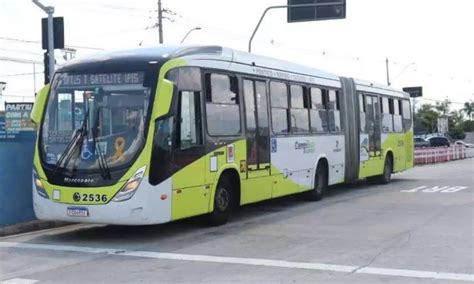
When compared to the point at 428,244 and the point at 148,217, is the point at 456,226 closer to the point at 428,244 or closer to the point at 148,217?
the point at 428,244

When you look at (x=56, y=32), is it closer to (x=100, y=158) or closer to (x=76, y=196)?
(x=100, y=158)

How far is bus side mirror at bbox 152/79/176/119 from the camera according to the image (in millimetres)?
Result: 10695

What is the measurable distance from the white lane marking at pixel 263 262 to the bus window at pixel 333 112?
9.30 m

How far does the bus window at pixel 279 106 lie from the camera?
14.8m

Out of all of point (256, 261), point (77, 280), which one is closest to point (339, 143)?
point (256, 261)

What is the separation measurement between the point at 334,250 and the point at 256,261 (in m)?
1.42

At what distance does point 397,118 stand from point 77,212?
15443 millimetres

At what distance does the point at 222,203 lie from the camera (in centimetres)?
1263

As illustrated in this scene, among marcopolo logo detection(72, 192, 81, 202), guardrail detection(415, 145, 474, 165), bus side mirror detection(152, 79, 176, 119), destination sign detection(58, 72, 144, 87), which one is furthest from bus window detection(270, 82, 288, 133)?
guardrail detection(415, 145, 474, 165)

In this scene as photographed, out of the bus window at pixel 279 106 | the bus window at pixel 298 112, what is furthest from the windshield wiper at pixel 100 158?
the bus window at pixel 298 112

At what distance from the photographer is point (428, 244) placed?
1038 cm

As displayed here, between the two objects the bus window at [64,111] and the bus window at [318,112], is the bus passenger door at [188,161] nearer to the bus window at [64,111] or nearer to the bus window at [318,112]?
the bus window at [64,111]

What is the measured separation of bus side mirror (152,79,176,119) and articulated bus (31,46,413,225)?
0.05 ft

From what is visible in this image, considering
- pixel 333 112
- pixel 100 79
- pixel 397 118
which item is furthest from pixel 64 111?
pixel 397 118
